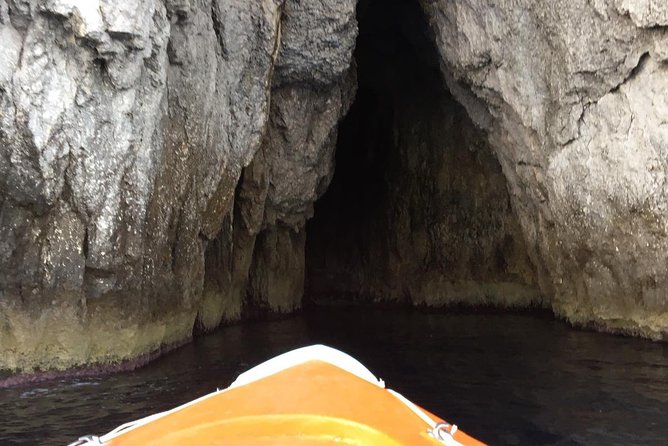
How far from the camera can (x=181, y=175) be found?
317 inches

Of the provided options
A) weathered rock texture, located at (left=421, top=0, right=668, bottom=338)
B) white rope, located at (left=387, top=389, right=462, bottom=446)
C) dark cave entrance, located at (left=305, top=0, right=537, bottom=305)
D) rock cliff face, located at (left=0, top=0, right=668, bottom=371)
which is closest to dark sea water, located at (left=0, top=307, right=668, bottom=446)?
rock cliff face, located at (left=0, top=0, right=668, bottom=371)

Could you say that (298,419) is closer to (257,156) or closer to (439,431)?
(439,431)

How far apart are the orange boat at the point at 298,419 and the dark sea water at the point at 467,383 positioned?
6.34 feet

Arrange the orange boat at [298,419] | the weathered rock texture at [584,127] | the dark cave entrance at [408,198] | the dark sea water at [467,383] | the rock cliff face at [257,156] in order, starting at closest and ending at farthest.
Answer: the orange boat at [298,419] → the dark sea water at [467,383] → the rock cliff face at [257,156] → the weathered rock texture at [584,127] → the dark cave entrance at [408,198]

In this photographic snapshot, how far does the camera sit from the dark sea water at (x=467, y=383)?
514 centimetres

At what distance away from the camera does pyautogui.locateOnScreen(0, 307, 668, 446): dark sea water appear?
5145mm

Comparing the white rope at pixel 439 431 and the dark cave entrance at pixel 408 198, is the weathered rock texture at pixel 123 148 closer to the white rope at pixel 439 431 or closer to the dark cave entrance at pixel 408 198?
the dark cave entrance at pixel 408 198

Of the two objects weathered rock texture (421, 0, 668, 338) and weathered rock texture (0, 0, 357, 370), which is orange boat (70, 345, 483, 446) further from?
weathered rock texture (421, 0, 668, 338)

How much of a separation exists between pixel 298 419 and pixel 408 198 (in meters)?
11.8

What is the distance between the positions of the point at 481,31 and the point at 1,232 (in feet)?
21.4

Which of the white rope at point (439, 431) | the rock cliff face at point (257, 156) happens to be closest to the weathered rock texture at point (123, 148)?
the rock cliff face at point (257, 156)

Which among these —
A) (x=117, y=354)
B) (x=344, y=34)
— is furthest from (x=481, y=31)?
(x=117, y=354)

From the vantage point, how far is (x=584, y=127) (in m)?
8.83

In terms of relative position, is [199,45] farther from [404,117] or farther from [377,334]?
[404,117]
